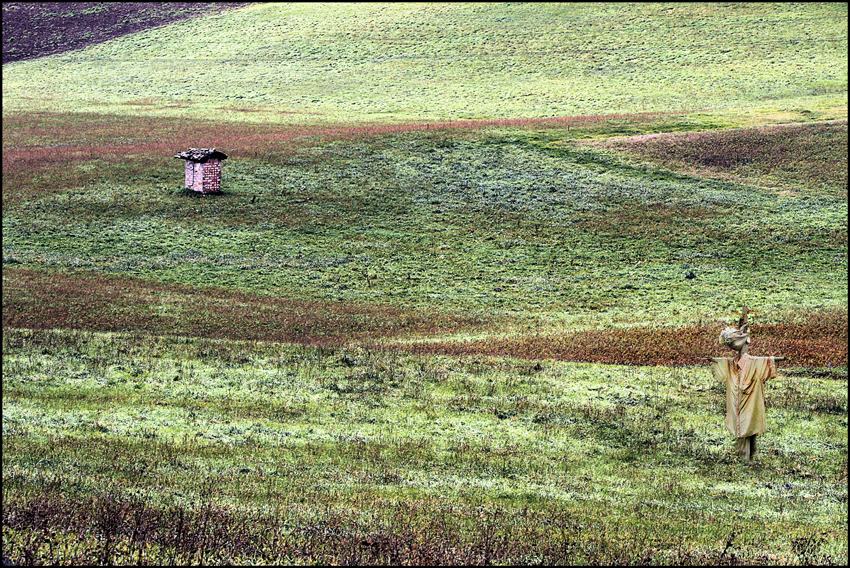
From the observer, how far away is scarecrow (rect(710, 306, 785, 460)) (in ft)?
43.3

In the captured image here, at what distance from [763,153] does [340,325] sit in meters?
42.7

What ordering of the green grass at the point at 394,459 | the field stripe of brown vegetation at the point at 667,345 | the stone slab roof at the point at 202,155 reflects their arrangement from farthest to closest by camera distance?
the stone slab roof at the point at 202,155
the field stripe of brown vegetation at the point at 667,345
the green grass at the point at 394,459

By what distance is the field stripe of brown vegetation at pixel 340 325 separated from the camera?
28938 millimetres

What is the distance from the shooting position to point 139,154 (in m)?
64.9

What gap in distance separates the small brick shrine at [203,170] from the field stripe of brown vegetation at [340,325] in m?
18.7

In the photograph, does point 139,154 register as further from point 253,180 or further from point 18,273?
point 18,273

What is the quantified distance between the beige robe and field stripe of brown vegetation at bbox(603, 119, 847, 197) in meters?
47.4

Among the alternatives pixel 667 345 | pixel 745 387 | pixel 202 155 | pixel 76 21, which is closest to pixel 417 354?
pixel 667 345

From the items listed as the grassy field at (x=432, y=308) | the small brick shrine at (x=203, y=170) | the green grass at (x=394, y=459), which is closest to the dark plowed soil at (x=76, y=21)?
the grassy field at (x=432, y=308)

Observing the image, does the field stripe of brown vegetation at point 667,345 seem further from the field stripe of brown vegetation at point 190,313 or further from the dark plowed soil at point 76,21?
the dark plowed soil at point 76,21

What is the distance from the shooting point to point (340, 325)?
33031 mm

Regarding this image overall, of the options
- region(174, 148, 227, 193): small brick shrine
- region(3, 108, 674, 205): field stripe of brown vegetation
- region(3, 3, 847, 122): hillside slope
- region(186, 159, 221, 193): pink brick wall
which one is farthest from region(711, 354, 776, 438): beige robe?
region(3, 3, 847, 122): hillside slope

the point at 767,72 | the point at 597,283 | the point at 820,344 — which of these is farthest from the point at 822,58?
the point at 820,344

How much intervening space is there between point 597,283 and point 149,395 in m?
25.6
